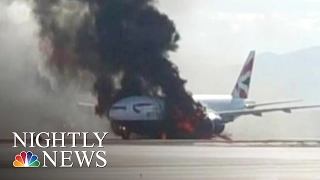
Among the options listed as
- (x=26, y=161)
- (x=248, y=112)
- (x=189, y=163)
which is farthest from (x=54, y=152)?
(x=248, y=112)

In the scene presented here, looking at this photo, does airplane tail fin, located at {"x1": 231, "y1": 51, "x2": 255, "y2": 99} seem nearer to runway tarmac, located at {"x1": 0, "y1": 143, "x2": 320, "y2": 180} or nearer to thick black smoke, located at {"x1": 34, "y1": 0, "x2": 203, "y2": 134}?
thick black smoke, located at {"x1": 34, "y1": 0, "x2": 203, "y2": 134}

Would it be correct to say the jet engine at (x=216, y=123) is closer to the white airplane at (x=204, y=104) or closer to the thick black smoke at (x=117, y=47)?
the white airplane at (x=204, y=104)

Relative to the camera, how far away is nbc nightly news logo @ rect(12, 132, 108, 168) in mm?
6152

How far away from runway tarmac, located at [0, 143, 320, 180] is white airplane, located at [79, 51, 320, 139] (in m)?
0.14

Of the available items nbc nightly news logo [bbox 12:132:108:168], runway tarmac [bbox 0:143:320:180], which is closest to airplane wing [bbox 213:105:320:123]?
runway tarmac [bbox 0:143:320:180]

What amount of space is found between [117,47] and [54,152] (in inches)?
40.1

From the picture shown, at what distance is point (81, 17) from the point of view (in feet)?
21.1

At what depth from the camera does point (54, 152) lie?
6172 millimetres

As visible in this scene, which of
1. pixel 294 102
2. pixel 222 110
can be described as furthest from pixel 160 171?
pixel 294 102

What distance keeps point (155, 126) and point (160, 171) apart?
14.9 inches

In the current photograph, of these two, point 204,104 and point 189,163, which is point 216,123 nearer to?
point 204,104

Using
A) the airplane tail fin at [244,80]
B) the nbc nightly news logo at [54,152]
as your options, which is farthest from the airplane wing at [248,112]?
the nbc nightly news logo at [54,152]

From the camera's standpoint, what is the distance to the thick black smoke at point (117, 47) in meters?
6.36

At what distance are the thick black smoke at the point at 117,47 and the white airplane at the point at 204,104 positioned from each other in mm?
75
